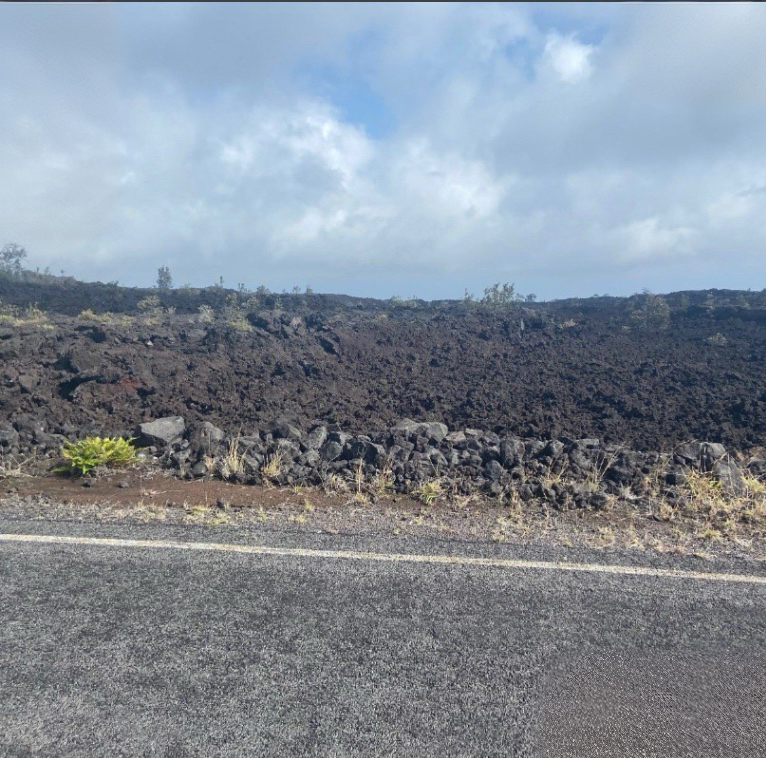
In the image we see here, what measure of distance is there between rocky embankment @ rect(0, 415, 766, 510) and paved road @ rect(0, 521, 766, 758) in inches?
84.5

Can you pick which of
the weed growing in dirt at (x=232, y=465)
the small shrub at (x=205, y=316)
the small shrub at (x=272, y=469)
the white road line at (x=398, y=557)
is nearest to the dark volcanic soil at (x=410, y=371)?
the small shrub at (x=205, y=316)

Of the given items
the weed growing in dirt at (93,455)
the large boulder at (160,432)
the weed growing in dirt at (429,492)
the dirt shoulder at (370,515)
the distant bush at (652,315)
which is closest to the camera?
the dirt shoulder at (370,515)

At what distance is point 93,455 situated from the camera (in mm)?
7781

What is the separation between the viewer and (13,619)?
12.9 ft

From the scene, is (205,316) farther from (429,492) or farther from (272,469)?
(429,492)

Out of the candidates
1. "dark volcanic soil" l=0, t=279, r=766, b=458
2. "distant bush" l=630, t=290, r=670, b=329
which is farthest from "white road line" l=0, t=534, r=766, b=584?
"distant bush" l=630, t=290, r=670, b=329

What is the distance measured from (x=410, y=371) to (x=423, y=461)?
7454 mm

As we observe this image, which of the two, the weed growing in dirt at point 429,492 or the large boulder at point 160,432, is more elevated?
the large boulder at point 160,432

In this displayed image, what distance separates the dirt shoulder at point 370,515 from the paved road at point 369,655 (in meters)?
0.53

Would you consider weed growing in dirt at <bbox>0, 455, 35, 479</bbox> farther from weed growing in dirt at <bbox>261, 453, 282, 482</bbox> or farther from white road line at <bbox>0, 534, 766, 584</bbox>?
weed growing in dirt at <bbox>261, 453, 282, 482</bbox>

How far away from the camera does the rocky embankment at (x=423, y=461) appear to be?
23.4ft

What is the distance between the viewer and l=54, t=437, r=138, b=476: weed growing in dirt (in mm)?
7598

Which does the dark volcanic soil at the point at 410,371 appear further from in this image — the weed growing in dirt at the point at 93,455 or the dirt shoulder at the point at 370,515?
the dirt shoulder at the point at 370,515

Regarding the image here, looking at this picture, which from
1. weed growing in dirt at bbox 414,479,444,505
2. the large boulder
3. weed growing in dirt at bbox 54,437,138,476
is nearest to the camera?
A: weed growing in dirt at bbox 414,479,444,505
